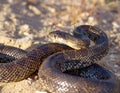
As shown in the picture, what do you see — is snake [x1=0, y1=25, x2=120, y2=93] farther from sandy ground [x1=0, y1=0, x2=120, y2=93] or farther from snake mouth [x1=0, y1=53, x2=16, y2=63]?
sandy ground [x1=0, y1=0, x2=120, y2=93]

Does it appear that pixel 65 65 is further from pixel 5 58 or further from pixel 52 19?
pixel 52 19

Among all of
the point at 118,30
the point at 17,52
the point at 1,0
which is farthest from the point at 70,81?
the point at 1,0

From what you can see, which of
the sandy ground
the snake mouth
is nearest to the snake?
the snake mouth

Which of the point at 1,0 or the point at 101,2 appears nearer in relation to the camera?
the point at 1,0

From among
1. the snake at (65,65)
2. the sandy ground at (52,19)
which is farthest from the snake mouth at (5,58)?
the sandy ground at (52,19)

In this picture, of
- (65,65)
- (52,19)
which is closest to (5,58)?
(65,65)

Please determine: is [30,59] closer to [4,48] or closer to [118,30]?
[4,48]
